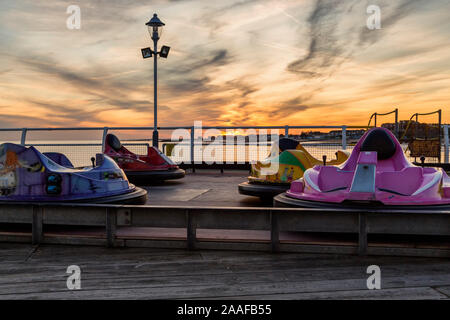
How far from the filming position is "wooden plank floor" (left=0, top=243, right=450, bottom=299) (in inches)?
94.3

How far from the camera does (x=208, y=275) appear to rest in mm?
2727

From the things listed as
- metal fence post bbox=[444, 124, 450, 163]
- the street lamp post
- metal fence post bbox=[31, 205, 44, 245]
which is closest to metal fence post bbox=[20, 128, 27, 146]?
the street lamp post

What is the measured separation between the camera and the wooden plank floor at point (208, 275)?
239 cm

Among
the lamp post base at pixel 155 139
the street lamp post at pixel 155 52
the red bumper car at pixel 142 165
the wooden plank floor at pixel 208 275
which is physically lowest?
the wooden plank floor at pixel 208 275

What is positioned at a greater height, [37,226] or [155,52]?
[155,52]

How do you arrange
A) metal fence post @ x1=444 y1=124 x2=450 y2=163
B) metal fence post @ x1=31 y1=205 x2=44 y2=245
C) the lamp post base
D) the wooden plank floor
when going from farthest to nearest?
the lamp post base, metal fence post @ x1=444 y1=124 x2=450 y2=163, metal fence post @ x1=31 y1=205 x2=44 y2=245, the wooden plank floor

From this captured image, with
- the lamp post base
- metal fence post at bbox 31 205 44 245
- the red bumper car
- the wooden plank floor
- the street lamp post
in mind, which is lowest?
the wooden plank floor

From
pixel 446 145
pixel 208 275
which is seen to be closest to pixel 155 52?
pixel 446 145

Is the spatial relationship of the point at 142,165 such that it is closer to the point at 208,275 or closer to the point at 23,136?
the point at 23,136

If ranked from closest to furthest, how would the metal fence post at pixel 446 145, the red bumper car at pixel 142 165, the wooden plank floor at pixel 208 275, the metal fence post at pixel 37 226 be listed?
the wooden plank floor at pixel 208 275, the metal fence post at pixel 37 226, the red bumper car at pixel 142 165, the metal fence post at pixel 446 145

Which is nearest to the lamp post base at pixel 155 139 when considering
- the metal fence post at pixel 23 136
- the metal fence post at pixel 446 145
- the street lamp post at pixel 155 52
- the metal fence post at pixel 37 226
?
the street lamp post at pixel 155 52

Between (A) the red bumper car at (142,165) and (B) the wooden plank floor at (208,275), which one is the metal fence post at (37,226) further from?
(A) the red bumper car at (142,165)

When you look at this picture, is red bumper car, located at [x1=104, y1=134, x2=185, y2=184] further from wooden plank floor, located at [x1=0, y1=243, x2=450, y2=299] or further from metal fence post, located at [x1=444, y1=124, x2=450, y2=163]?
metal fence post, located at [x1=444, y1=124, x2=450, y2=163]
